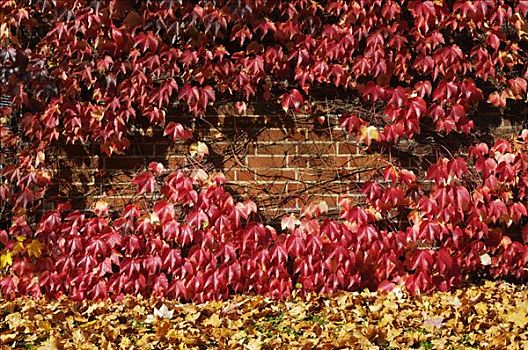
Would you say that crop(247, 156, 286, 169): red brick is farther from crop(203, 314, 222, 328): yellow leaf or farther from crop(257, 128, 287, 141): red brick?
crop(203, 314, 222, 328): yellow leaf

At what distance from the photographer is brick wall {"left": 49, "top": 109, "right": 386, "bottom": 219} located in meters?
4.09

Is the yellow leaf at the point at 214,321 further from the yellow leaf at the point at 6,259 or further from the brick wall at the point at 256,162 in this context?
the yellow leaf at the point at 6,259

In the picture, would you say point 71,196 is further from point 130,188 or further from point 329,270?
point 329,270

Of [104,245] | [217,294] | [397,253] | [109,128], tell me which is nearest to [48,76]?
[109,128]

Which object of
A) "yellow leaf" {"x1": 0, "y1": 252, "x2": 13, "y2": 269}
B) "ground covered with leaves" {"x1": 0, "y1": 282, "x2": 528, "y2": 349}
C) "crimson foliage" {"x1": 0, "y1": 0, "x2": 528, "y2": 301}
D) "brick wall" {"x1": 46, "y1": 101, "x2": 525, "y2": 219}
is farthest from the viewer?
"brick wall" {"x1": 46, "y1": 101, "x2": 525, "y2": 219}

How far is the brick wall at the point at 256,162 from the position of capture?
409cm

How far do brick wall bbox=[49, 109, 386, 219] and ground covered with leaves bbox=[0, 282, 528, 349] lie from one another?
66 centimetres

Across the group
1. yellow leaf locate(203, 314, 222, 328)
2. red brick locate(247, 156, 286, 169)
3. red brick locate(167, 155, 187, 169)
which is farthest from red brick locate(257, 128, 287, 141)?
yellow leaf locate(203, 314, 222, 328)

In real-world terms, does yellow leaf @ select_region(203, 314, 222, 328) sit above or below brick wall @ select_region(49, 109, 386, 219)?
below

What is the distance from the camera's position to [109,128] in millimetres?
3904

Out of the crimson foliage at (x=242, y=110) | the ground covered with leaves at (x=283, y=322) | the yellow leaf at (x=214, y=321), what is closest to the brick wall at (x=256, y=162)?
the crimson foliage at (x=242, y=110)

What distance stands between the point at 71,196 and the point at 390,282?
209 cm

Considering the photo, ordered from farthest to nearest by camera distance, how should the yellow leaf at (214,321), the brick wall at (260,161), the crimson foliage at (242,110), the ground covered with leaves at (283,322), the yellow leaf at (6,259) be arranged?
the brick wall at (260,161), the yellow leaf at (6,259), the crimson foliage at (242,110), the yellow leaf at (214,321), the ground covered with leaves at (283,322)

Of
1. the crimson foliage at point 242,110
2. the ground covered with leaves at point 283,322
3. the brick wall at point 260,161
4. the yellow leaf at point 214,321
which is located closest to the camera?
the ground covered with leaves at point 283,322
